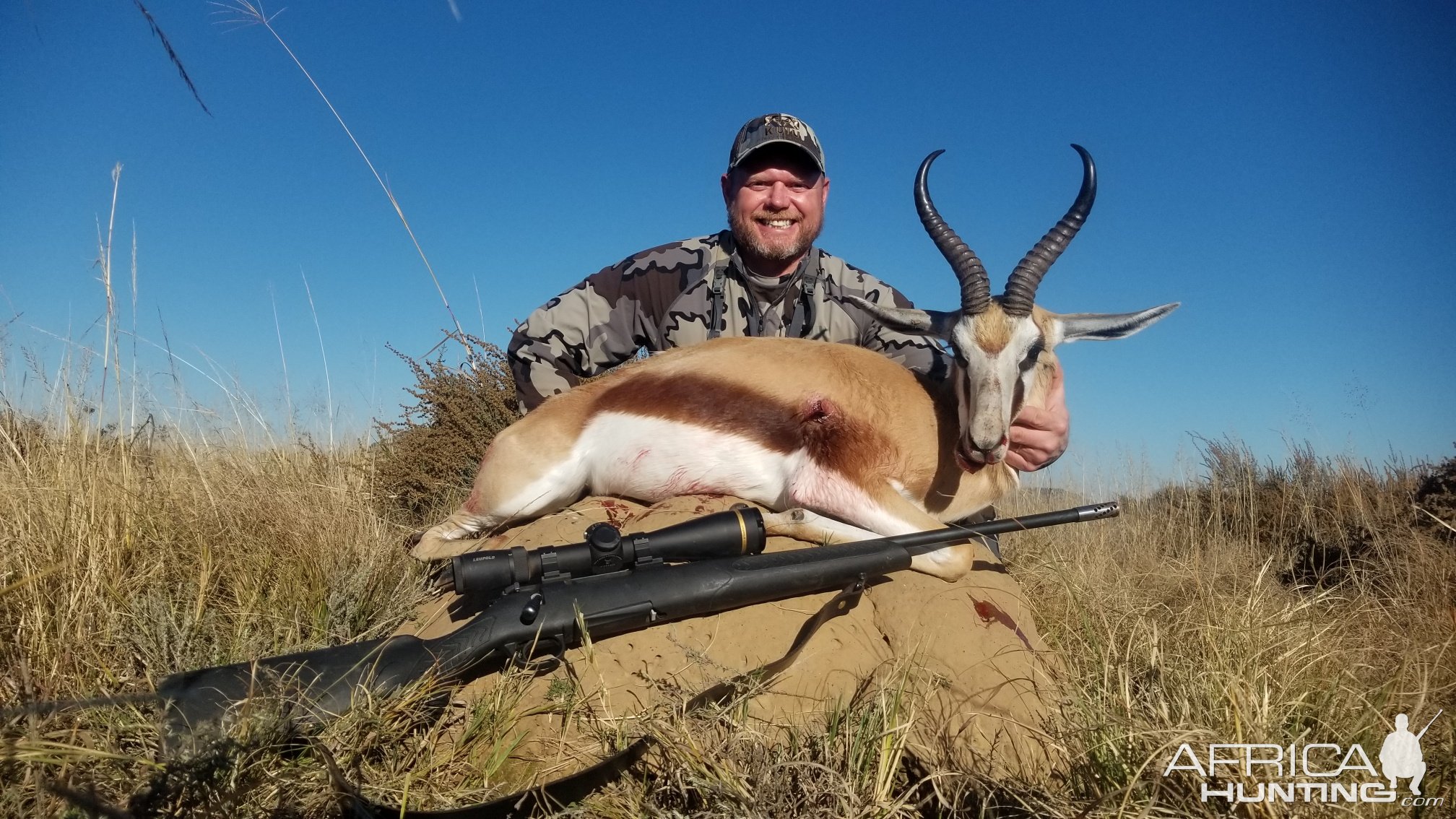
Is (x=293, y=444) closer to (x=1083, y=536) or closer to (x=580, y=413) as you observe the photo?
(x=580, y=413)

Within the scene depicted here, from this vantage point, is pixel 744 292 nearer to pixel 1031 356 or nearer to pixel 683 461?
pixel 683 461

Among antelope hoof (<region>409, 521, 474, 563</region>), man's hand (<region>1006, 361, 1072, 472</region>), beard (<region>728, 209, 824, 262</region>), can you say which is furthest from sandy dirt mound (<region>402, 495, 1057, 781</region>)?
beard (<region>728, 209, 824, 262</region>)

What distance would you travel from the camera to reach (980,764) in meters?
2.00

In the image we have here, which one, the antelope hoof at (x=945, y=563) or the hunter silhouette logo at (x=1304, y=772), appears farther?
the antelope hoof at (x=945, y=563)

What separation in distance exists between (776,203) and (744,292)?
0.66 m

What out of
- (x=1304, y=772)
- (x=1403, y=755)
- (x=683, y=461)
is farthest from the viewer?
(x=683, y=461)

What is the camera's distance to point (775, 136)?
16.5 feet

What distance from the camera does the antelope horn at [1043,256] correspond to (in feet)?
12.4

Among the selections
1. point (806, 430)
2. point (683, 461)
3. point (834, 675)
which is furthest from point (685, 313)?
point (834, 675)

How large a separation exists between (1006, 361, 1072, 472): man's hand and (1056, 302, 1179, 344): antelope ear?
26cm

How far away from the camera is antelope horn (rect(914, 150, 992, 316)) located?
3.82 metres

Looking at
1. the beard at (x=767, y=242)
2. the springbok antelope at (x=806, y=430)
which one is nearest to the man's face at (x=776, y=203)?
the beard at (x=767, y=242)

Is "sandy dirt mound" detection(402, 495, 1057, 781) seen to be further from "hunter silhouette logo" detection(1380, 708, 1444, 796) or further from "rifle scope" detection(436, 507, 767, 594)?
"hunter silhouette logo" detection(1380, 708, 1444, 796)

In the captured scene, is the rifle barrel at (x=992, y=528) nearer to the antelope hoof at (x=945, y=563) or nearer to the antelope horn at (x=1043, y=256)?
the antelope hoof at (x=945, y=563)
